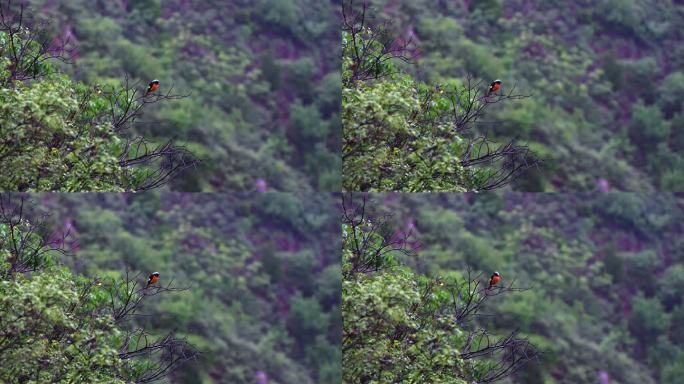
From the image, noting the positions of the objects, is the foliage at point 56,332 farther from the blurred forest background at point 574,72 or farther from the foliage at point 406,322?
the blurred forest background at point 574,72

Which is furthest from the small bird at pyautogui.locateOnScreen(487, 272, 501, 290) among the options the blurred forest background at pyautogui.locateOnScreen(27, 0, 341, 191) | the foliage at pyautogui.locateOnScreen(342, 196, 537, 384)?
the blurred forest background at pyautogui.locateOnScreen(27, 0, 341, 191)

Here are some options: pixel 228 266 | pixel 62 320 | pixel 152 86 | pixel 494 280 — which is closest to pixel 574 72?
pixel 494 280

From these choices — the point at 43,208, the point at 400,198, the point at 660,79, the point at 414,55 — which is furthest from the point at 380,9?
the point at 43,208

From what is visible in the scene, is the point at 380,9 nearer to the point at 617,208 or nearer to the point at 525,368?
the point at 617,208

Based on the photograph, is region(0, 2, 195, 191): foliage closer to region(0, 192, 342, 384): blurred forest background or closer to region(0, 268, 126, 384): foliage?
region(0, 192, 342, 384): blurred forest background

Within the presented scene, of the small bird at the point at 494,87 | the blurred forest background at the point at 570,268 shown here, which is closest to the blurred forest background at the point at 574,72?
the small bird at the point at 494,87

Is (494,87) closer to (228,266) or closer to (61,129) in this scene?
(228,266)
